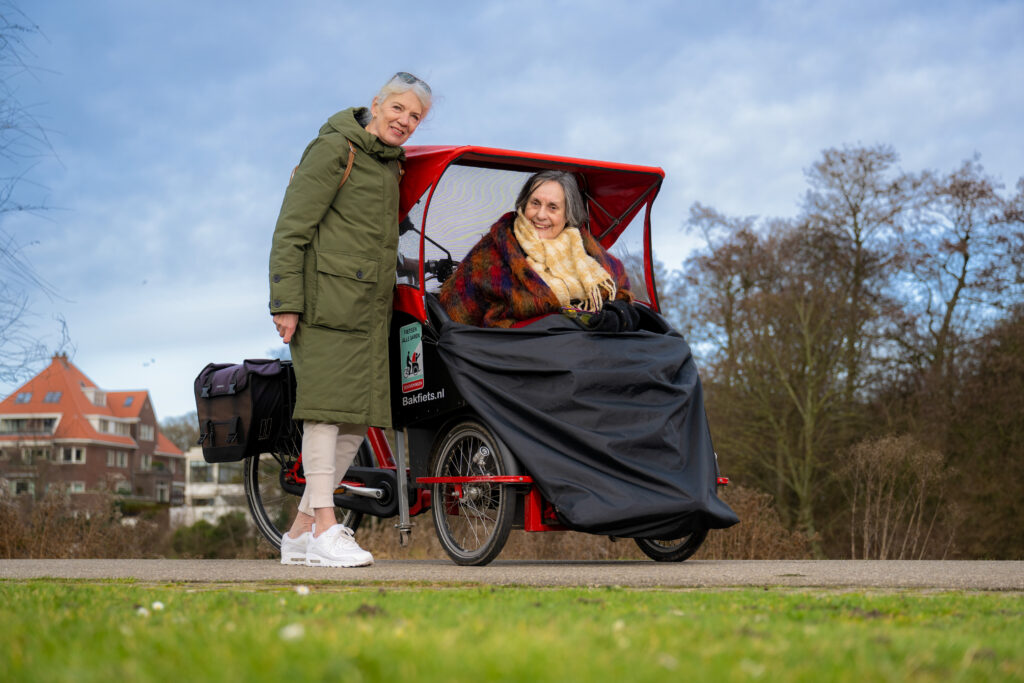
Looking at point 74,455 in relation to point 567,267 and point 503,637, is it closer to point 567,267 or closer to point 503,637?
point 567,267

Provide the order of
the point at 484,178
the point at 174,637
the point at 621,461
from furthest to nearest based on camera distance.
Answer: the point at 484,178 → the point at 621,461 → the point at 174,637

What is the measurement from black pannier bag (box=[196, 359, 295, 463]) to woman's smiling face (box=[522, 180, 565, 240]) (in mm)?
1824

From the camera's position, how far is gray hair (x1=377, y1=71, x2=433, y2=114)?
19.3 feet

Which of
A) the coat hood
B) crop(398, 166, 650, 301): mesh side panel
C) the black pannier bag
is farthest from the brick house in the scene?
the coat hood

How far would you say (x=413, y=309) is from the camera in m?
6.13

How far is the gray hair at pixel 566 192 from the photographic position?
6.53 meters

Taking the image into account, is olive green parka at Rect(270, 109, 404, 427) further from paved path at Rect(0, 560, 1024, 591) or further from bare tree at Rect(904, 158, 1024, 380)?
bare tree at Rect(904, 158, 1024, 380)

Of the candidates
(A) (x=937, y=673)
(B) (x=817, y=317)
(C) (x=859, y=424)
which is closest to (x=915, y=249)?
(B) (x=817, y=317)

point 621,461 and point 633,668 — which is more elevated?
point 621,461

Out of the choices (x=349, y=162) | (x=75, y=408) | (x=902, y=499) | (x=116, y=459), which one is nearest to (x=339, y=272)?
(x=349, y=162)

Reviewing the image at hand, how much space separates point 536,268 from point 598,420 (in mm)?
1064

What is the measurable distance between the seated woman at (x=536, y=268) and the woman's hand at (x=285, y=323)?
90 cm

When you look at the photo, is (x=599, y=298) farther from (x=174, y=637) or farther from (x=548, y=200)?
(x=174, y=637)

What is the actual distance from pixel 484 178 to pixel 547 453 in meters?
1.98
